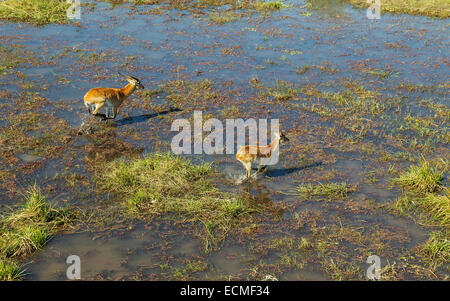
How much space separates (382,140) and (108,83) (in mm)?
7915

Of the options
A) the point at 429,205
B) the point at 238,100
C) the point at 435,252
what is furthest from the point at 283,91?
the point at 435,252

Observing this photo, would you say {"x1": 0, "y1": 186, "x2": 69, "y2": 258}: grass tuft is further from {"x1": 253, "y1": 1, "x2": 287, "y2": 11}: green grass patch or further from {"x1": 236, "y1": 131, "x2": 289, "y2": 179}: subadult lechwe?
{"x1": 253, "y1": 1, "x2": 287, "y2": 11}: green grass patch

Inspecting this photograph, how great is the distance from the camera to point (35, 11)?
18.5m

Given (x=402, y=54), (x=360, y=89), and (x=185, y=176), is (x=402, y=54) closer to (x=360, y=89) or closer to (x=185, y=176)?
(x=360, y=89)

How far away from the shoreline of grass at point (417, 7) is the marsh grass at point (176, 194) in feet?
52.8

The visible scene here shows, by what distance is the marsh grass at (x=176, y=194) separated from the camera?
295 inches

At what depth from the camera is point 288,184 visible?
8648 mm

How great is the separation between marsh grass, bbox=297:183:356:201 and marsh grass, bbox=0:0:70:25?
1428 cm

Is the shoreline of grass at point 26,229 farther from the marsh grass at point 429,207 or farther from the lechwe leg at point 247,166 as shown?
the marsh grass at point 429,207

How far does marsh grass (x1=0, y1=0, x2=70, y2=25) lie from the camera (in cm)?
1812

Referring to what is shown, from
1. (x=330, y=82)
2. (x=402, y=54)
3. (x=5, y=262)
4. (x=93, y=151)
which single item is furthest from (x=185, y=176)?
(x=402, y=54)

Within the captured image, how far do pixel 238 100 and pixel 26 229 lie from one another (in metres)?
6.94

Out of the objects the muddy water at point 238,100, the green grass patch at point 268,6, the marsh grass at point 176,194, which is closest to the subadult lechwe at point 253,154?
the muddy water at point 238,100

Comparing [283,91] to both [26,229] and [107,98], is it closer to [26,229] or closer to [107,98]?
[107,98]
